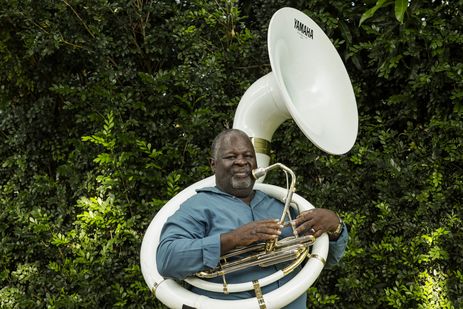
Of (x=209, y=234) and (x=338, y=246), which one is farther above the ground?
(x=209, y=234)

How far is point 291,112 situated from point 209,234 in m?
0.50

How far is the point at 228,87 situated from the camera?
324 cm

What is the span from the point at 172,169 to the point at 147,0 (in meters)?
1.03

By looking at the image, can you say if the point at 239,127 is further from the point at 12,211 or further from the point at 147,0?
the point at 12,211

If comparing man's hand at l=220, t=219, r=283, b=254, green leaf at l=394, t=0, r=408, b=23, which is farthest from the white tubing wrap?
green leaf at l=394, t=0, r=408, b=23

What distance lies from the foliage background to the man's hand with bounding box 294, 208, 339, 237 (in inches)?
41.9

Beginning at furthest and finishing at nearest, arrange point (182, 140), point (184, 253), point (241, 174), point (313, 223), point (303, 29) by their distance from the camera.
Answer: point (182, 140), point (303, 29), point (241, 174), point (313, 223), point (184, 253)

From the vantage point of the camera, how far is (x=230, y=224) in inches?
72.7

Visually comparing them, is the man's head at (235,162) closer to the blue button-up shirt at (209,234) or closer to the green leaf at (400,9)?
the blue button-up shirt at (209,234)

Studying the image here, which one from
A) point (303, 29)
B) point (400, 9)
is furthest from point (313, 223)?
point (400, 9)

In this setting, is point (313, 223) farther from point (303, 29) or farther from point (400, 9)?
point (400, 9)

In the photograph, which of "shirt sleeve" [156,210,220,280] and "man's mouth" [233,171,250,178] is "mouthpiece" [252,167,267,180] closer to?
"man's mouth" [233,171,250,178]

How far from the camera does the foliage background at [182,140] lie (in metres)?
2.80

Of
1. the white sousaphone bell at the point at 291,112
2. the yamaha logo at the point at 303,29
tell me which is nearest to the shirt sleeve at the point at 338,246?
the white sousaphone bell at the point at 291,112
